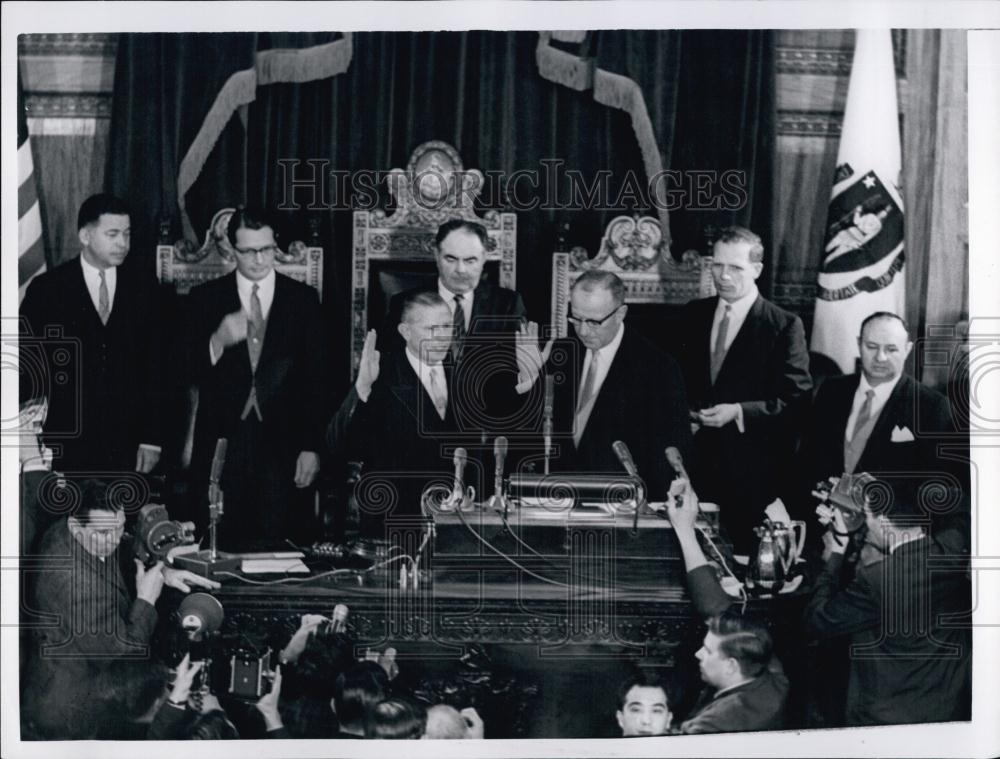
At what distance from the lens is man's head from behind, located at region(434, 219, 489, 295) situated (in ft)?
13.2

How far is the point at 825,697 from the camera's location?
408 centimetres

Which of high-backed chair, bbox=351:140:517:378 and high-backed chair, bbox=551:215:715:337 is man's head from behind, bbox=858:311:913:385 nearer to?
high-backed chair, bbox=551:215:715:337

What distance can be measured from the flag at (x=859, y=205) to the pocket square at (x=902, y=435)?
11.1 inches

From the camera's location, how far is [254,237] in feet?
13.2

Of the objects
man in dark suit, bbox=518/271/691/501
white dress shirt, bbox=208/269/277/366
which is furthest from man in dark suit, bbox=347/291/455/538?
white dress shirt, bbox=208/269/277/366

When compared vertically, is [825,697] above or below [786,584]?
below

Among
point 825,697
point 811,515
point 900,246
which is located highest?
point 900,246

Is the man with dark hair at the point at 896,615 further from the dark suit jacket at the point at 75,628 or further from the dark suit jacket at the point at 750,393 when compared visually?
the dark suit jacket at the point at 75,628

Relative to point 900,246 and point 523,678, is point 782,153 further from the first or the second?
point 523,678

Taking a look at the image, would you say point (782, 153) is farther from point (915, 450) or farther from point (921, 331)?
point (915, 450)

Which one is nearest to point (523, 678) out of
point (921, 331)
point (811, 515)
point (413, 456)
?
point (413, 456)

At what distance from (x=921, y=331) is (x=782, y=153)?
32.3 inches

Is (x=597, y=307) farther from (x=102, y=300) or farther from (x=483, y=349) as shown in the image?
(x=102, y=300)

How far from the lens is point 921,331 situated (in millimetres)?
4109
